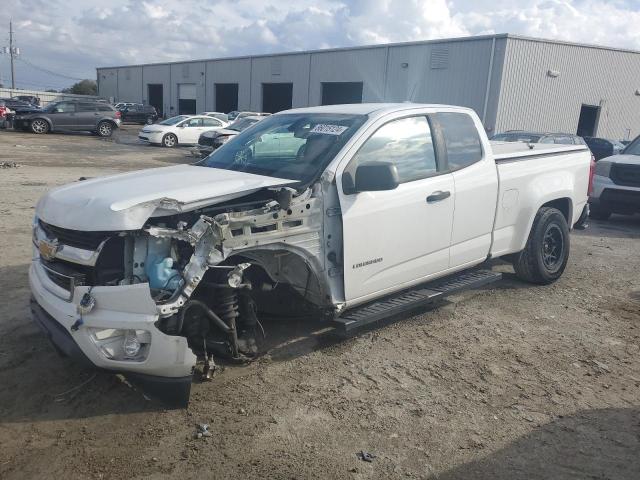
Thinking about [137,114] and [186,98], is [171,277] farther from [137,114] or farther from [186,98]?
[186,98]

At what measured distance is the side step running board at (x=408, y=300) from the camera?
13.6 ft

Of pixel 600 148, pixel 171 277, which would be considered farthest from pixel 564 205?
pixel 600 148

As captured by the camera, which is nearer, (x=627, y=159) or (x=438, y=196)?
(x=438, y=196)

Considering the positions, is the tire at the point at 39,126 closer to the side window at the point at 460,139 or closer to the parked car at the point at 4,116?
the parked car at the point at 4,116

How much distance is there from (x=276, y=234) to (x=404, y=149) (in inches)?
60.0

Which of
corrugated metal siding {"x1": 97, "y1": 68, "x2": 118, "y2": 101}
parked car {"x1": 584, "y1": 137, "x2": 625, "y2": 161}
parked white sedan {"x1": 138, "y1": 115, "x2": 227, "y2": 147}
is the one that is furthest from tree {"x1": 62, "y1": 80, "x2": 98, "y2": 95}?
parked car {"x1": 584, "y1": 137, "x2": 625, "y2": 161}

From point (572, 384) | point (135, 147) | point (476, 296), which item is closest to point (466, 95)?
point (135, 147)

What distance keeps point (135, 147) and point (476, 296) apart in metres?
21.5

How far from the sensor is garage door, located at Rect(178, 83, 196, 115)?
48562 millimetres

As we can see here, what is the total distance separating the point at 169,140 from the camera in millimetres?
25281

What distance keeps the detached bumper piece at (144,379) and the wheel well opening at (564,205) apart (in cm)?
466

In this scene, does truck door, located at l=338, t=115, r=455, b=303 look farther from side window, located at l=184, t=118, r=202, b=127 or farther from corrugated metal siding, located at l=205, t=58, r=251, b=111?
corrugated metal siding, located at l=205, t=58, r=251, b=111

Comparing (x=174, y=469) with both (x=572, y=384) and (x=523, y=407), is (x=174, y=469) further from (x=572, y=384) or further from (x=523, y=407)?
(x=572, y=384)

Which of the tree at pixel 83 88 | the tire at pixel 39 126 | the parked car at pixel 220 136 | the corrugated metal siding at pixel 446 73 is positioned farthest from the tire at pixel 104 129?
the tree at pixel 83 88
